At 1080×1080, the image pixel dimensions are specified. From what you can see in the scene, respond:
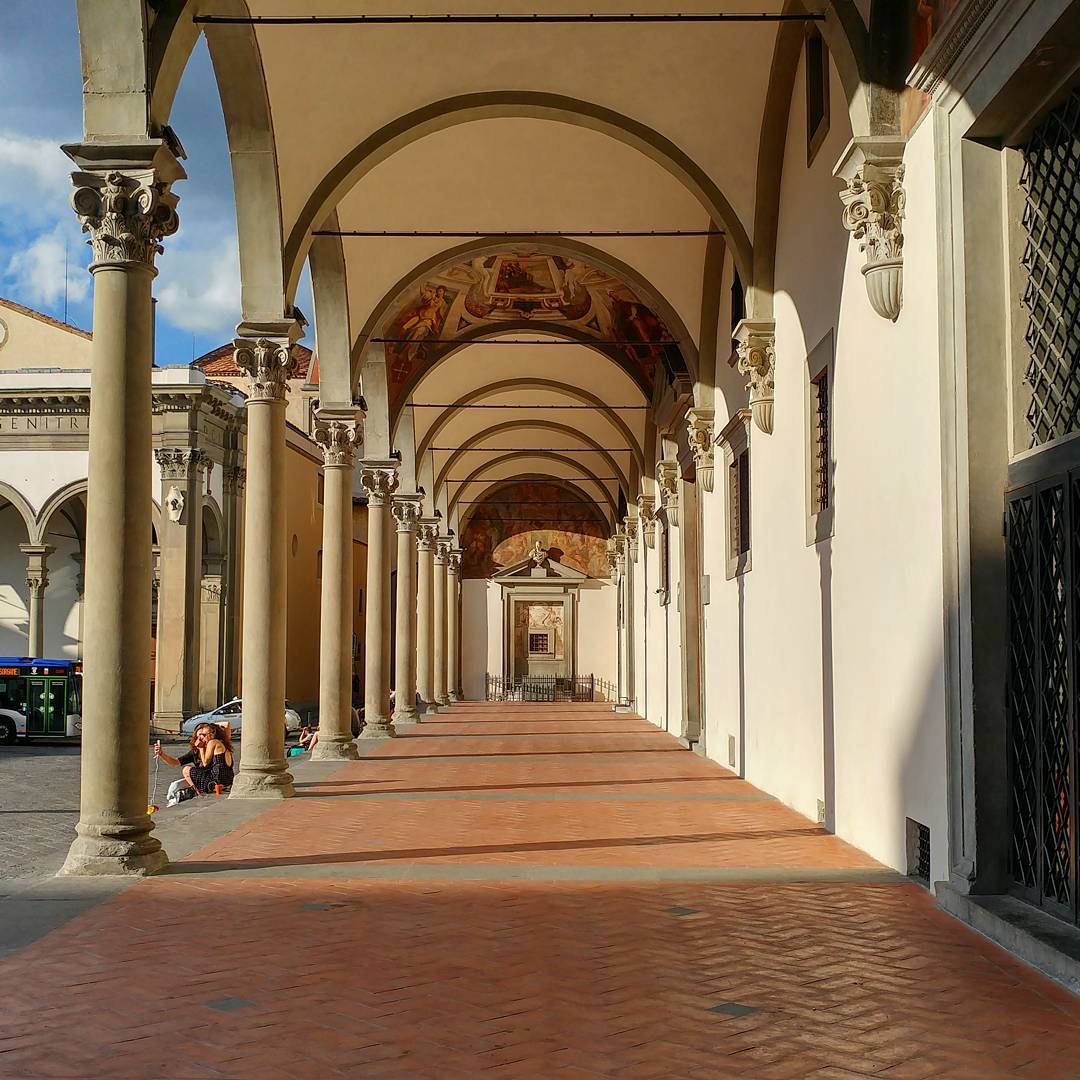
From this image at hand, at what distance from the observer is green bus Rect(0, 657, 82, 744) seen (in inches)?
1069

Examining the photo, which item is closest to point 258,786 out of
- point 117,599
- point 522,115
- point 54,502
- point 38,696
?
point 117,599

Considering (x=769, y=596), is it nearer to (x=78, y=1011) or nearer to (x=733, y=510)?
(x=733, y=510)

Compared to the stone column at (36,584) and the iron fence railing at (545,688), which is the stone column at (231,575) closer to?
the stone column at (36,584)

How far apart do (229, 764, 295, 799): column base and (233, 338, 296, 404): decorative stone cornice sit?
3458 millimetres

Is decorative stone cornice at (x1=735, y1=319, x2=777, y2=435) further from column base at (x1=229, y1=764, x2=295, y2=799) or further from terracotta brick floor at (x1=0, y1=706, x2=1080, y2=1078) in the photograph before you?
column base at (x1=229, y1=764, x2=295, y2=799)

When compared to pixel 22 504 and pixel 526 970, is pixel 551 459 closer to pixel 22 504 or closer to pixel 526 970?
pixel 22 504

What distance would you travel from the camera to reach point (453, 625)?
39781 millimetres

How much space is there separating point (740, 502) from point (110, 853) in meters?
9.34

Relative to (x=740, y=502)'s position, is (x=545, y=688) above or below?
below

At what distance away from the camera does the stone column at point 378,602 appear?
788 inches

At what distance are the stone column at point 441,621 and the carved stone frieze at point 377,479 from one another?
12664mm

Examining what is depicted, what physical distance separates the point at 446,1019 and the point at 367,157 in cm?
1013

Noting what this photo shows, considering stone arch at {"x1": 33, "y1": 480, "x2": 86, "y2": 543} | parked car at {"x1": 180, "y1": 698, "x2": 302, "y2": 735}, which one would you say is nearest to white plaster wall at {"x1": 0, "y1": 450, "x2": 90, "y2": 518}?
stone arch at {"x1": 33, "y1": 480, "x2": 86, "y2": 543}

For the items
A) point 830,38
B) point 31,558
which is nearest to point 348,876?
point 830,38
